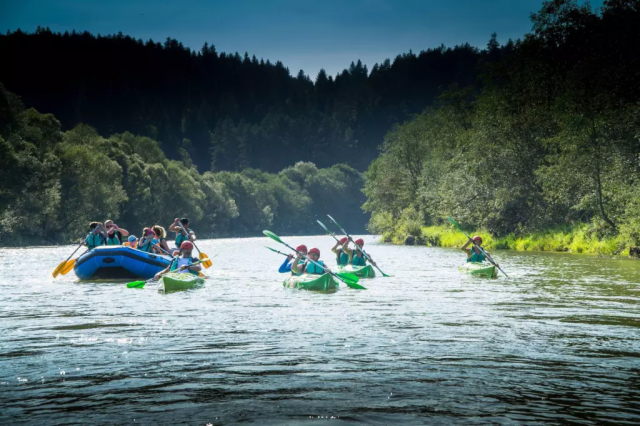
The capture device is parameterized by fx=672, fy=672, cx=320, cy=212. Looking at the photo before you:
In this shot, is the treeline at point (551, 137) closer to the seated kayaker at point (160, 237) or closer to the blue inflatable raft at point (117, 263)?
the seated kayaker at point (160, 237)

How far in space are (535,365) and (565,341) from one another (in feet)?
6.13

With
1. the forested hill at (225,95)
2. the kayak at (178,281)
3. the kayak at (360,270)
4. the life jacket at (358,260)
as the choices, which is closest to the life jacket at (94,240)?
the kayak at (178,281)

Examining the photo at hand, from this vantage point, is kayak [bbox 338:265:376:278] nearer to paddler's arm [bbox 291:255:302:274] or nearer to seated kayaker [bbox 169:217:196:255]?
paddler's arm [bbox 291:255:302:274]

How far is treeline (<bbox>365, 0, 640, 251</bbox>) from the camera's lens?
32.0 metres

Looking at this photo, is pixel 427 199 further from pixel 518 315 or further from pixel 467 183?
pixel 518 315

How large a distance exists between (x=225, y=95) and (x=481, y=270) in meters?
159

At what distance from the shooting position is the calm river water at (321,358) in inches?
245

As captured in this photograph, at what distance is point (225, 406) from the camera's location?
251 inches

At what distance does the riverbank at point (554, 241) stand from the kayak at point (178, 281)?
20183 mm

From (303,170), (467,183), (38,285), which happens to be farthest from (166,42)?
(38,285)

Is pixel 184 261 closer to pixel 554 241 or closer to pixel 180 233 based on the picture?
pixel 180 233

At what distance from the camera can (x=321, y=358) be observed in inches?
334

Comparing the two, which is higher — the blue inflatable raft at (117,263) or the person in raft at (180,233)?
the person in raft at (180,233)

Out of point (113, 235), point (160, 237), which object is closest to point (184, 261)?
point (160, 237)
